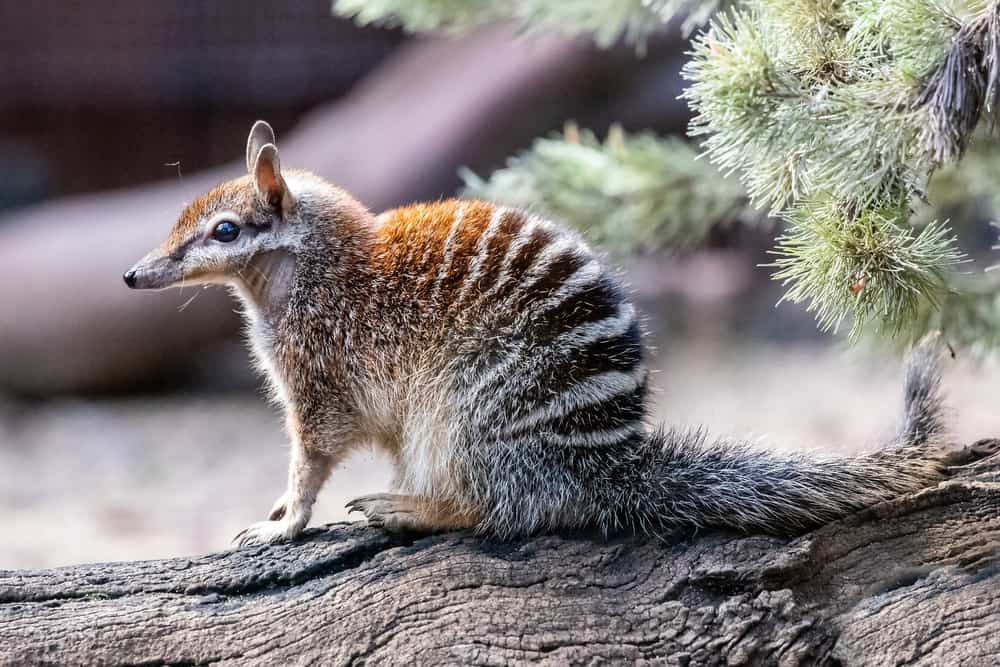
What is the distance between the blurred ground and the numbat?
2042 mm

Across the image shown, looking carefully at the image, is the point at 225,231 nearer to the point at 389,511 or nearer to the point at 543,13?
the point at 389,511

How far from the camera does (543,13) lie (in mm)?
2646

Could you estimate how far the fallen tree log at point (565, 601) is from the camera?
169 cm

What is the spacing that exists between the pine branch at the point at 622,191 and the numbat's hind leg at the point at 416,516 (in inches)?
38.2

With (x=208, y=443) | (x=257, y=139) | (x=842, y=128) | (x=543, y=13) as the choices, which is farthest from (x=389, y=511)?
(x=208, y=443)

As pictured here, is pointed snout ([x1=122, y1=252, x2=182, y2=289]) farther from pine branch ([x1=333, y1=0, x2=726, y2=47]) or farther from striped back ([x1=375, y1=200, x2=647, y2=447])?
pine branch ([x1=333, y1=0, x2=726, y2=47])

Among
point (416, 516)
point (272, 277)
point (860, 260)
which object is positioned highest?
point (272, 277)

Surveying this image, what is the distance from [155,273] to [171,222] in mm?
3438

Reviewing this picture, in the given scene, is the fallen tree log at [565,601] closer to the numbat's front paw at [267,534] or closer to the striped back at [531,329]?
the numbat's front paw at [267,534]

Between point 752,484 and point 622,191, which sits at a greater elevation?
point 622,191

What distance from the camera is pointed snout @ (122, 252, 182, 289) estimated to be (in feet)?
6.57

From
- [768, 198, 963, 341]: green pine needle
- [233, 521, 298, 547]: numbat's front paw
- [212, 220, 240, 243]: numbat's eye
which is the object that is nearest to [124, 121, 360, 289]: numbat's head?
[212, 220, 240, 243]: numbat's eye

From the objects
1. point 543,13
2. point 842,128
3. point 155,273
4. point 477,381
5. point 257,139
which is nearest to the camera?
point 842,128

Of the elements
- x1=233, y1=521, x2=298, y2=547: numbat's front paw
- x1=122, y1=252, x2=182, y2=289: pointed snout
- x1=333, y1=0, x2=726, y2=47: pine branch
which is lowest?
x1=233, y1=521, x2=298, y2=547: numbat's front paw
